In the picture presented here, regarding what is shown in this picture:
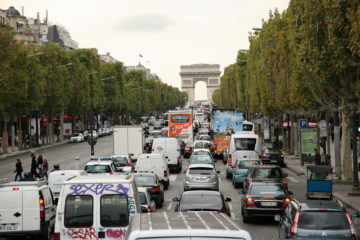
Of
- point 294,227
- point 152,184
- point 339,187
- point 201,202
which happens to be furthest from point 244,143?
point 294,227

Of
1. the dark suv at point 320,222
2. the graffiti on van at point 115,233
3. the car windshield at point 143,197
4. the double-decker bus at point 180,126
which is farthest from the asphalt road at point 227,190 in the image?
the double-decker bus at point 180,126

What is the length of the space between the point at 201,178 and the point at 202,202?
11.4 m

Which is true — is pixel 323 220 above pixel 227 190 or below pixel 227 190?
above

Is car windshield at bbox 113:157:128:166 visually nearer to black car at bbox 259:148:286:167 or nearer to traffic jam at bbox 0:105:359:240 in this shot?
traffic jam at bbox 0:105:359:240

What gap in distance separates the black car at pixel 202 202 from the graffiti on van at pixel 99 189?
6406mm

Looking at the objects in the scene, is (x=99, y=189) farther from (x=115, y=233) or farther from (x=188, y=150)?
(x=188, y=150)

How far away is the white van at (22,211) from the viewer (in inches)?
768

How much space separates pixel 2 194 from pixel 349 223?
9.26m

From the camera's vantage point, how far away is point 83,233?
43.9ft

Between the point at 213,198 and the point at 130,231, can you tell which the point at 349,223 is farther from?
the point at 130,231

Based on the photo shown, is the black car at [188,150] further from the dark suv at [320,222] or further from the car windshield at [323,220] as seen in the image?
the car windshield at [323,220]

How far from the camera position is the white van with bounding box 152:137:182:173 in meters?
48.8

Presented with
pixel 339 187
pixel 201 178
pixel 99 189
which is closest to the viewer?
pixel 99 189

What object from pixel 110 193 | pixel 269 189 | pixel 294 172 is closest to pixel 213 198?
pixel 269 189
